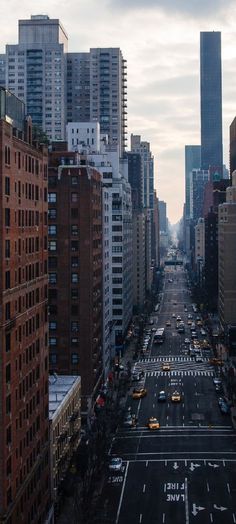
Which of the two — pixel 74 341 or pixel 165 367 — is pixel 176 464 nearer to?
pixel 74 341

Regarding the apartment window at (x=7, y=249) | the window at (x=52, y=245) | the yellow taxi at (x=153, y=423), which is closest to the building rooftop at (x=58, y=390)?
the yellow taxi at (x=153, y=423)

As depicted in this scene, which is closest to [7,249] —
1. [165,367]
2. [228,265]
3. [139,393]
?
[139,393]

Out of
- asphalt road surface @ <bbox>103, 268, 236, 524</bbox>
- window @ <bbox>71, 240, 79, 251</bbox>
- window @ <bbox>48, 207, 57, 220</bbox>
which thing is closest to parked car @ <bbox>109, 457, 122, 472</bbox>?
asphalt road surface @ <bbox>103, 268, 236, 524</bbox>

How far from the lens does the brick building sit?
281 ft

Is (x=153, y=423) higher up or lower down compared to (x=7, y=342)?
lower down

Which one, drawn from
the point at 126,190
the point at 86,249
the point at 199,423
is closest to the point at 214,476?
the point at 199,423

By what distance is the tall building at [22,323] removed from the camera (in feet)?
135

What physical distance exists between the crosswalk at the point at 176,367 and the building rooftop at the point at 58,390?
40671 millimetres

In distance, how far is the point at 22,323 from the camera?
1799 inches

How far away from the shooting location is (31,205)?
160ft

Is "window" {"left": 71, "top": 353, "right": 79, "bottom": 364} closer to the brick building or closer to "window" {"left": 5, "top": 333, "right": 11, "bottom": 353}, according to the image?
the brick building

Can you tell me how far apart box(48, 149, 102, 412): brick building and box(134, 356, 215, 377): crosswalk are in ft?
100

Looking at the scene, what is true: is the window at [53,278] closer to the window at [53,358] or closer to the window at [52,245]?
the window at [52,245]

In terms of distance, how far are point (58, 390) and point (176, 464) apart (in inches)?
509
